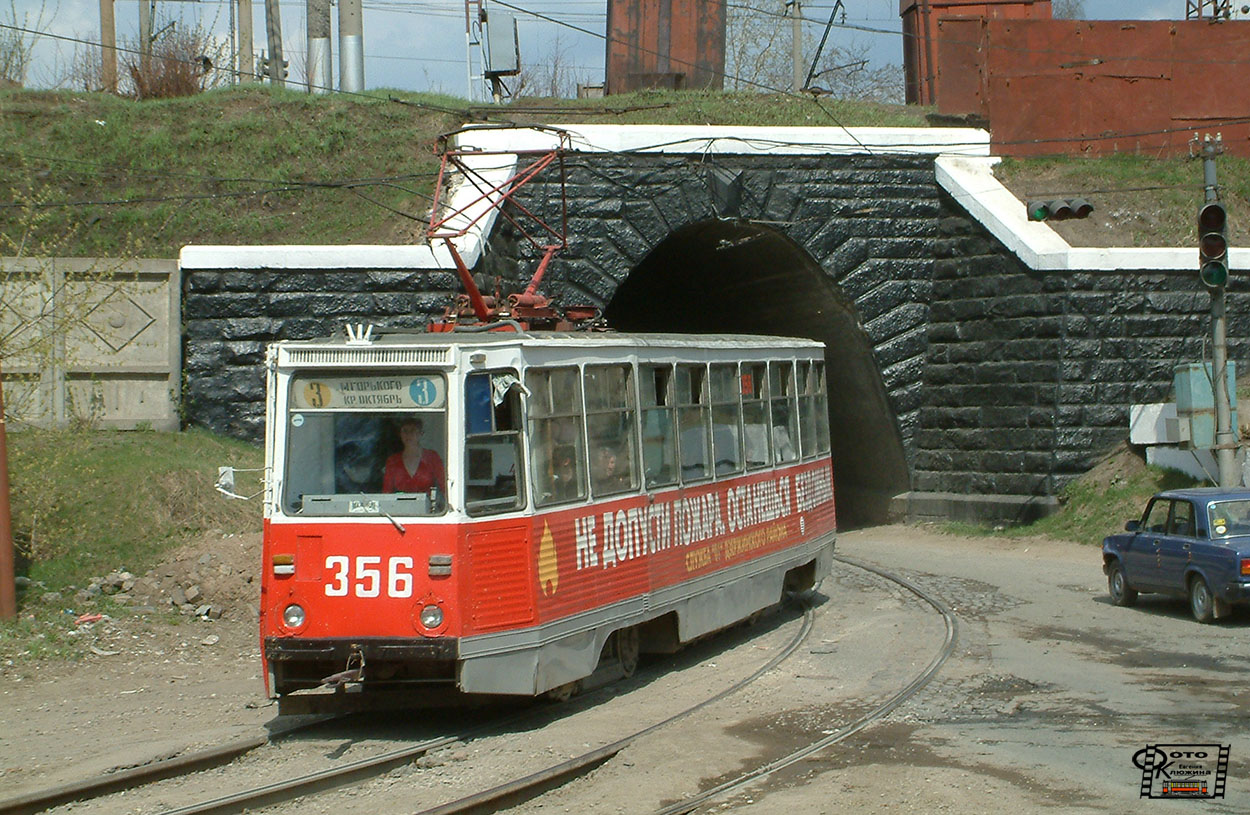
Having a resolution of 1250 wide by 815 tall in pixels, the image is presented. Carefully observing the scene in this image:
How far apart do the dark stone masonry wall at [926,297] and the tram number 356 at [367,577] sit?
10.5m

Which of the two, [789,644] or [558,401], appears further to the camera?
[789,644]

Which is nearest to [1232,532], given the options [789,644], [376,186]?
[789,644]

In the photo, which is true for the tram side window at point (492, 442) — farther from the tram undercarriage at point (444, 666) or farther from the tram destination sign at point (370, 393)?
the tram undercarriage at point (444, 666)

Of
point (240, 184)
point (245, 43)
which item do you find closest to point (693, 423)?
point (240, 184)

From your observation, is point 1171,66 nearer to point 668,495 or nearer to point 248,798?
point 668,495

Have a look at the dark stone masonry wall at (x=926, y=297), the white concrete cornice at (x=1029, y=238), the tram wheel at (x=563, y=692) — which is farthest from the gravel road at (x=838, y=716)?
the white concrete cornice at (x=1029, y=238)

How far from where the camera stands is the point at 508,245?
2008 cm

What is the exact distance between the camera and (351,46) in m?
26.4

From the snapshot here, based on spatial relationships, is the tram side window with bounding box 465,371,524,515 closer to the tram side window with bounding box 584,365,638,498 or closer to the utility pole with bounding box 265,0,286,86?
the tram side window with bounding box 584,365,638,498

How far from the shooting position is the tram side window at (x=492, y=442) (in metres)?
9.11

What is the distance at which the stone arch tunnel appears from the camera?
2336cm

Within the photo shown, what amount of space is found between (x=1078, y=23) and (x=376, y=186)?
13099mm

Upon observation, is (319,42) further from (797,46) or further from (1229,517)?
(1229,517)

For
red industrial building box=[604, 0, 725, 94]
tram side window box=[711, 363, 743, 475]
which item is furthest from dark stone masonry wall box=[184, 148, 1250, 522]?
tram side window box=[711, 363, 743, 475]
